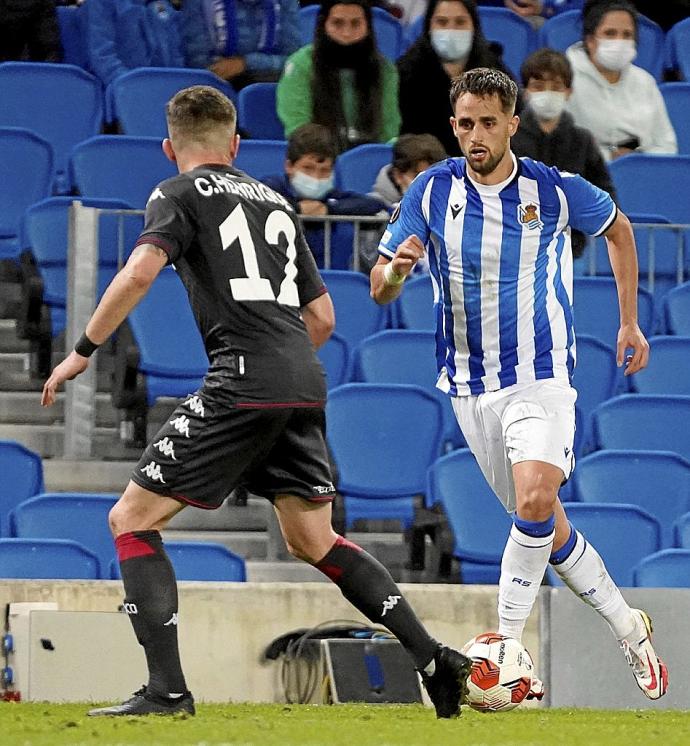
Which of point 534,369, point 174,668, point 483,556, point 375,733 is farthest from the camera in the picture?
point 483,556

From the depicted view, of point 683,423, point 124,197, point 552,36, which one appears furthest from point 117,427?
point 552,36

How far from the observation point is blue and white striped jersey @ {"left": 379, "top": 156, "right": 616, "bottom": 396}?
621cm

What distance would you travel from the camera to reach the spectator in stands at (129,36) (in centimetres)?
1166

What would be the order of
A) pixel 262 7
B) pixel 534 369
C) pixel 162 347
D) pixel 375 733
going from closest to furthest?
pixel 375 733 < pixel 534 369 < pixel 162 347 < pixel 262 7

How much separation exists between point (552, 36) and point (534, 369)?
280 inches

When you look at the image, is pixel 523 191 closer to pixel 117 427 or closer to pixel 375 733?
pixel 375 733

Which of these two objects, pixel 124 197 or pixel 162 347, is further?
pixel 124 197

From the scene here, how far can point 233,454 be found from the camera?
538 cm

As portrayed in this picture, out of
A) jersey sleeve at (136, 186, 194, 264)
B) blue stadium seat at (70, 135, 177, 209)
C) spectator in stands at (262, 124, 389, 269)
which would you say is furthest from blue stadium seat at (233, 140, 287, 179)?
jersey sleeve at (136, 186, 194, 264)

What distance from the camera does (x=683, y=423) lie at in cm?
948

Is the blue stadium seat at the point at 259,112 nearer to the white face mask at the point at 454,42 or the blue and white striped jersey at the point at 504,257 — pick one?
the white face mask at the point at 454,42

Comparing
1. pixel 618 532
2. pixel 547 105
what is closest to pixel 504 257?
pixel 618 532

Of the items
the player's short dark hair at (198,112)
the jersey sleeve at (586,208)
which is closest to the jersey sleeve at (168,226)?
the player's short dark hair at (198,112)

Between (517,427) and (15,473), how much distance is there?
120 inches
